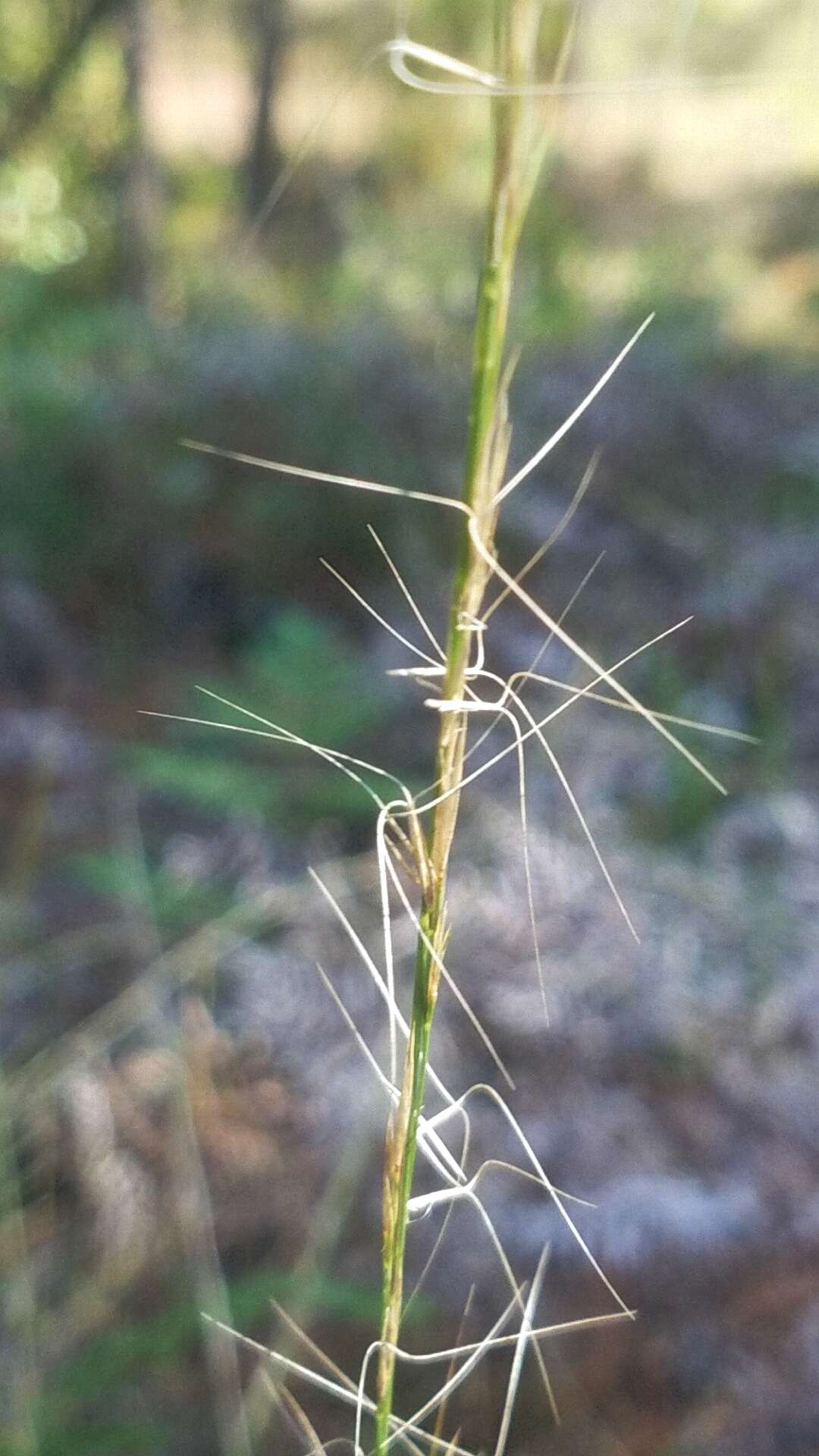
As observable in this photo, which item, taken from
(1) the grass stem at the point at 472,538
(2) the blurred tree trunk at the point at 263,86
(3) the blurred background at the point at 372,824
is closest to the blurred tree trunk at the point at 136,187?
(3) the blurred background at the point at 372,824

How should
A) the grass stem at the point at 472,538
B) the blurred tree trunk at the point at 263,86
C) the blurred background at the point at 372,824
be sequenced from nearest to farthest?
the grass stem at the point at 472,538 → the blurred background at the point at 372,824 → the blurred tree trunk at the point at 263,86

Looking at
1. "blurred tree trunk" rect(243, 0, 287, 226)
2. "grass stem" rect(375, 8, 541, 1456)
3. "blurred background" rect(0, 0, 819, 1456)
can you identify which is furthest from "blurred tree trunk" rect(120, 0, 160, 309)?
"grass stem" rect(375, 8, 541, 1456)

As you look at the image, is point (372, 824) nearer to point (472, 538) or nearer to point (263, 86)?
point (472, 538)

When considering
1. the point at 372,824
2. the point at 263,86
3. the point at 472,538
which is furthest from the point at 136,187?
the point at 472,538

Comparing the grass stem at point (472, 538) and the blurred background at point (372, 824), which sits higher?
the grass stem at point (472, 538)

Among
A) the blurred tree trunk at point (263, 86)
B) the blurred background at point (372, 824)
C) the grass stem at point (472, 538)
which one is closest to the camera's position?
the grass stem at point (472, 538)

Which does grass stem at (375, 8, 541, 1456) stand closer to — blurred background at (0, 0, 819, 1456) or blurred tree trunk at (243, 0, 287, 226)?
blurred background at (0, 0, 819, 1456)

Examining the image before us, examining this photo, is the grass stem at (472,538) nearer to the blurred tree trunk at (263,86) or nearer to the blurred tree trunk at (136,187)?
the blurred tree trunk at (136,187)
